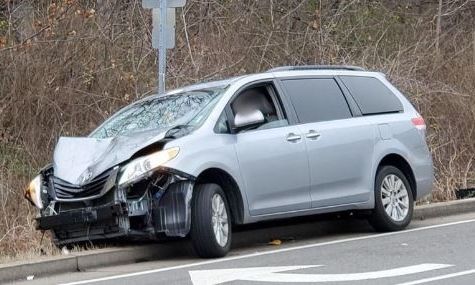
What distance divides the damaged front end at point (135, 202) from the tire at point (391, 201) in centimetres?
285

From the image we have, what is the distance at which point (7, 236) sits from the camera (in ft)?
35.4

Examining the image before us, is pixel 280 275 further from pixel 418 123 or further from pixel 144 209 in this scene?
pixel 418 123

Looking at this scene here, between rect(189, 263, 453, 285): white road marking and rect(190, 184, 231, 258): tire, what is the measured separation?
2.04 feet

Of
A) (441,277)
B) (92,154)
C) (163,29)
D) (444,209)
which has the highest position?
(163,29)

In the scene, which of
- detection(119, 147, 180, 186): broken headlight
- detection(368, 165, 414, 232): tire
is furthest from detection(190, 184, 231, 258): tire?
detection(368, 165, 414, 232): tire

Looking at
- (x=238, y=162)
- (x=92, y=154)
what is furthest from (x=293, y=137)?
(x=92, y=154)

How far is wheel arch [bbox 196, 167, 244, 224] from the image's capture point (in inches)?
384

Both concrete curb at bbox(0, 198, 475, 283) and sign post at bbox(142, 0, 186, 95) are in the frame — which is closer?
concrete curb at bbox(0, 198, 475, 283)

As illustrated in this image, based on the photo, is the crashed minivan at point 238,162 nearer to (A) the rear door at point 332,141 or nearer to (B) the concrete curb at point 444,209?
(A) the rear door at point 332,141

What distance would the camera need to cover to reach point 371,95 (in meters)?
11.7

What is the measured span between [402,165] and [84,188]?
13.9 feet

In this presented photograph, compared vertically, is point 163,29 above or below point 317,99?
above

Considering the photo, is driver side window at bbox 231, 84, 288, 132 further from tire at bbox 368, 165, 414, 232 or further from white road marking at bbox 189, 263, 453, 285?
white road marking at bbox 189, 263, 453, 285

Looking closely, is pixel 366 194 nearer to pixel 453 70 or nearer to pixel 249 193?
pixel 249 193
